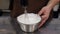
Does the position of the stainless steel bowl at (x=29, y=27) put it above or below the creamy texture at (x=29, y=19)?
below

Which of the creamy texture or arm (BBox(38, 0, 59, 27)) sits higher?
arm (BBox(38, 0, 59, 27))

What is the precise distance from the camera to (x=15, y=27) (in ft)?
2.26

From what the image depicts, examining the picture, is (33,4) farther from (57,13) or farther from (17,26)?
(57,13)

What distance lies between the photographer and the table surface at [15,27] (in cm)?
66

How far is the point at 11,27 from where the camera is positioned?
2.25 ft

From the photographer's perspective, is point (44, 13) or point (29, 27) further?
point (44, 13)

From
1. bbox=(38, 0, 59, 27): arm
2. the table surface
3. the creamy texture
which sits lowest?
the table surface

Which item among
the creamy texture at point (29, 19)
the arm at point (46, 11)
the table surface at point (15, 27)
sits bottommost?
the table surface at point (15, 27)

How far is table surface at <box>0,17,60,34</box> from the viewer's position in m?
0.66

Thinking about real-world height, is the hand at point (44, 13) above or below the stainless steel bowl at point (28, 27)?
above

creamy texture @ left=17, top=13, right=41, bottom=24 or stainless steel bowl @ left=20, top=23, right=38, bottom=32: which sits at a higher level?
creamy texture @ left=17, top=13, right=41, bottom=24

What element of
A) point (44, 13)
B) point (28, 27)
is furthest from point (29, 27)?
point (44, 13)

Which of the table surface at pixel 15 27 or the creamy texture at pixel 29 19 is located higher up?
the creamy texture at pixel 29 19

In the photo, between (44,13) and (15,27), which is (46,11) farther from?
(15,27)
